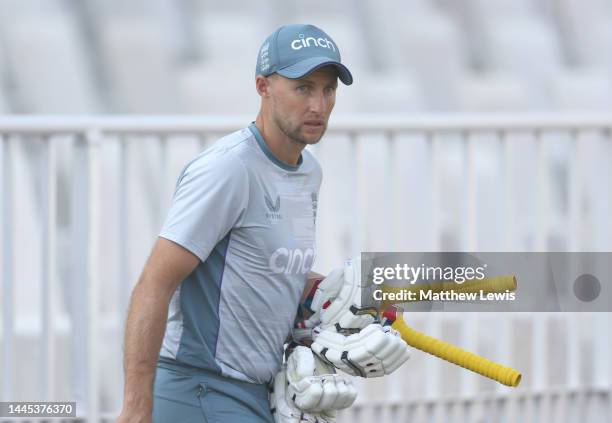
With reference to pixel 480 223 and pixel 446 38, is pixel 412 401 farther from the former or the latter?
pixel 446 38

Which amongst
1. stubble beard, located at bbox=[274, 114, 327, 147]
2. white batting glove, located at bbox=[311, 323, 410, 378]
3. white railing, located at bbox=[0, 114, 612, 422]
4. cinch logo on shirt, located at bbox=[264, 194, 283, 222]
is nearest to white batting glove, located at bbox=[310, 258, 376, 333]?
white batting glove, located at bbox=[311, 323, 410, 378]

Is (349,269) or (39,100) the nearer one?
(349,269)

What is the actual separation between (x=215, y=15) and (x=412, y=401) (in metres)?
5.12

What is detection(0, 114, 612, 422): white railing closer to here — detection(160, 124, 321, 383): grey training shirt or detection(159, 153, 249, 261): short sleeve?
detection(160, 124, 321, 383): grey training shirt

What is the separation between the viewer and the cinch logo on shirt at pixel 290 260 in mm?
3275

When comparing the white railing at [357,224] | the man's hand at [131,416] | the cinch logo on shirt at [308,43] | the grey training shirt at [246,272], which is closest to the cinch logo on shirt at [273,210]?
the grey training shirt at [246,272]

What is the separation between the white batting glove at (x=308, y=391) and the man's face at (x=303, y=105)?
543 mm

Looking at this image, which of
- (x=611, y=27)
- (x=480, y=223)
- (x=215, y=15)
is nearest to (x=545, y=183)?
(x=480, y=223)

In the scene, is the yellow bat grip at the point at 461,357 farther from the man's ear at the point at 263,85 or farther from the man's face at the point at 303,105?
the man's ear at the point at 263,85

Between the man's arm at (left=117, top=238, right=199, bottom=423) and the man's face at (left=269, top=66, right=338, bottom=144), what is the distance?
423 millimetres

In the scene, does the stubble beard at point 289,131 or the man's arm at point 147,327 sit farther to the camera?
the stubble beard at point 289,131

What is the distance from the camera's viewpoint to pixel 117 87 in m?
9.12

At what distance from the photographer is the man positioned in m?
3.22

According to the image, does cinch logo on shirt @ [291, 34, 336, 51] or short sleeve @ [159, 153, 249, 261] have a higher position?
cinch logo on shirt @ [291, 34, 336, 51]
